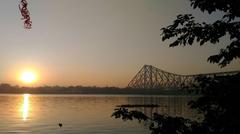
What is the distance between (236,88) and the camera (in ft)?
31.5

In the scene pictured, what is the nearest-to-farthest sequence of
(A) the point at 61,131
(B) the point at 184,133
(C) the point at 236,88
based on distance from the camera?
(C) the point at 236,88 < (B) the point at 184,133 < (A) the point at 61,131

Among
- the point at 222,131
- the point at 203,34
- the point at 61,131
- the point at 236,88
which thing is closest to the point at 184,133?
the point at 222,131

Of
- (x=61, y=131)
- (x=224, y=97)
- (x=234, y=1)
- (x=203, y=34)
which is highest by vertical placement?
(x=234, y=1)

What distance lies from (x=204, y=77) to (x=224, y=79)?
2.29ft

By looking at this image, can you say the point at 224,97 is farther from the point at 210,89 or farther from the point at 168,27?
the point at 168,27

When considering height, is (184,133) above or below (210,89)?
below

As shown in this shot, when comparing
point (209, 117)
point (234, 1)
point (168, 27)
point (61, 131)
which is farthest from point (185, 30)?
point (61, 131)

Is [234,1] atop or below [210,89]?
atop

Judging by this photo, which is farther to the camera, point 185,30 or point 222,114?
point 185,30

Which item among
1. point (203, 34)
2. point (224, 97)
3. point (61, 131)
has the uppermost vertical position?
point (203, 34)

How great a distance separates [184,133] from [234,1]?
318 cm

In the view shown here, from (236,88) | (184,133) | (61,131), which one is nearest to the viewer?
(236,88)

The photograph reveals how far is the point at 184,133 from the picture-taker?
10.2 meters

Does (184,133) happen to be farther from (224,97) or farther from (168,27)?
(168,27)
